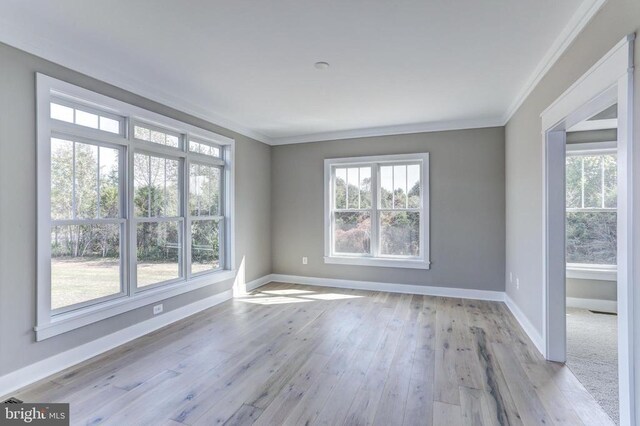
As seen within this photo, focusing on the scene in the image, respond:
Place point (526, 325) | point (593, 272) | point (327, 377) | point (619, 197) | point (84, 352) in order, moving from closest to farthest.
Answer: point (619, 197) → point (327, 377) → point (84, 352) → point (526, 325) → point (593, 272)

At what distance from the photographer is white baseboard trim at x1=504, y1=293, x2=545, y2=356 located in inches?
116

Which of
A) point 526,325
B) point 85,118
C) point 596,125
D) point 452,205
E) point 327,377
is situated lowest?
point 327,377

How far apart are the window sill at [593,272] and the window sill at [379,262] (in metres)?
1.86

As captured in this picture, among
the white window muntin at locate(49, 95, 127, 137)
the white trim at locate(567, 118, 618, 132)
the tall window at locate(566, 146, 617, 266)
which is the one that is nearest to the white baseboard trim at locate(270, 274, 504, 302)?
the tall window at locate(566, 146, 617, 266)

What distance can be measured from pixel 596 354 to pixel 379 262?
9.25ft

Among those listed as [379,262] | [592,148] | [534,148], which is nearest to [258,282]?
[379,262]

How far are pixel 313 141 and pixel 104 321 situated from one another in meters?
4.00

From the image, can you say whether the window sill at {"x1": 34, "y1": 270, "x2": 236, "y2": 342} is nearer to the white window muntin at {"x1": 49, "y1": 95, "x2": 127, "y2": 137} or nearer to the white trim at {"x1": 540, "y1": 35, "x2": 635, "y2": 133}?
the white window muntin at {"x1": 49, "y1": 95, "x2": 127, "y2": 137}

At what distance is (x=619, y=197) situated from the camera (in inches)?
66.4

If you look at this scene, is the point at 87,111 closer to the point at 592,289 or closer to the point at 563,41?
the point at 563,41

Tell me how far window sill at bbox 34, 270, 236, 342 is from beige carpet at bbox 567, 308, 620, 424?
4035 mm

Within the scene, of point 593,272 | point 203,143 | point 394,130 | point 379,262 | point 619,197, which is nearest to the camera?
point 619,197

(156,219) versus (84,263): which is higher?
(156,219)

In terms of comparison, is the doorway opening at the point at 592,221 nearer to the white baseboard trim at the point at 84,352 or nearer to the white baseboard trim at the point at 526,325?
the white baseboard trim at the point at 526,325
